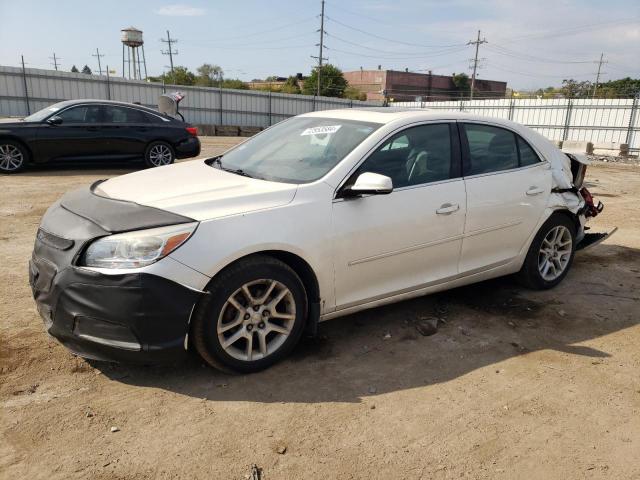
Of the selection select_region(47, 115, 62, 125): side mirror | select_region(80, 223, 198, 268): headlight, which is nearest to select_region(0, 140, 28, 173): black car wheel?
select_region(47, 115, 62, 125): side mirror

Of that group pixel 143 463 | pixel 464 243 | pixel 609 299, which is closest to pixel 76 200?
pixel 143 463

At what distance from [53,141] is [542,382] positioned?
1024 centimetres

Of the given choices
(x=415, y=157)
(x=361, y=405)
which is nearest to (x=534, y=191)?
(x=415, y=157)

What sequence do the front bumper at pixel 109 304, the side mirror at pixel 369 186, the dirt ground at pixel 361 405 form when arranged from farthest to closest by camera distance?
the side mirror at pixel 369 186 < the front bumper at pixel 109 304 < the dirt ground at pixel 361 405

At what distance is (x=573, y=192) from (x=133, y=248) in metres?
4.12

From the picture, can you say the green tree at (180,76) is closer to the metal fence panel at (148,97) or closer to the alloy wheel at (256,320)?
the metal fence panel at (148,97)

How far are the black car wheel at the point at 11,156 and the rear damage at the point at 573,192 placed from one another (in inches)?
389

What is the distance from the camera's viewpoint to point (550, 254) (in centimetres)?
509

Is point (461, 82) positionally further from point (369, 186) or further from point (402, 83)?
point (369, 186)

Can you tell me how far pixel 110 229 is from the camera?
2.99 m

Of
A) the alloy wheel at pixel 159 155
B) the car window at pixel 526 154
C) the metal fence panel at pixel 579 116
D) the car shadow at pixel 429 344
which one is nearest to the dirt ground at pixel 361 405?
the car shadow at pixel 429 344

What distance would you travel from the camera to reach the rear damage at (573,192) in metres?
4.89

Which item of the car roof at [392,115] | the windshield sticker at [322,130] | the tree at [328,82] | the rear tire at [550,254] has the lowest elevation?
the rear tire at [550,254]

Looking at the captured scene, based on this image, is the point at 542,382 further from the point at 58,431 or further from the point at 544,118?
the point at 544,118
